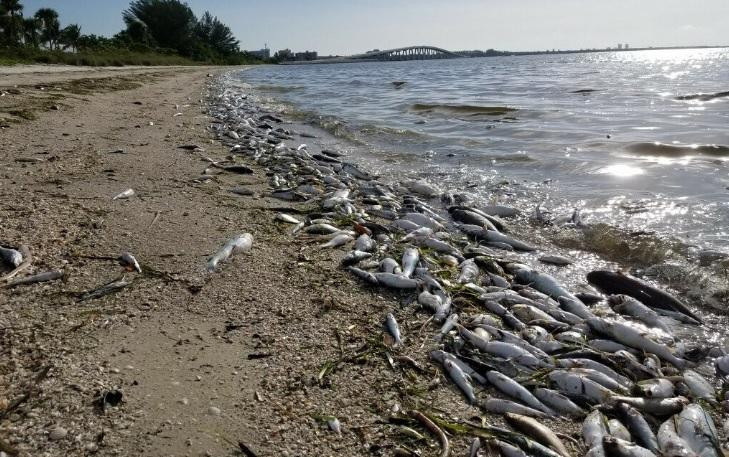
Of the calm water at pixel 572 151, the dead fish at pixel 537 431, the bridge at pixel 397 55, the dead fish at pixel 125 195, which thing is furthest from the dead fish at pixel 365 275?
the bridge at pixel 397 55

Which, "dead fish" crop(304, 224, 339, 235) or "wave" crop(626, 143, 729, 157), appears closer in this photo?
"dead fish" crop(304, 224, 339, 235)

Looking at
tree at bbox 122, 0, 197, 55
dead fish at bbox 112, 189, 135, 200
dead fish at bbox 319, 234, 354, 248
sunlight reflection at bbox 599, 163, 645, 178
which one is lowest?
dead fish at bbox 319, 234, 354, 248

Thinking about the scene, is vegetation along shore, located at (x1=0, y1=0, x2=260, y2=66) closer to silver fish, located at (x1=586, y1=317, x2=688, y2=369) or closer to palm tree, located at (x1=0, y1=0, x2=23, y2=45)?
palm tree, located at (x1=0, y1=0, x2=23, y2=45)

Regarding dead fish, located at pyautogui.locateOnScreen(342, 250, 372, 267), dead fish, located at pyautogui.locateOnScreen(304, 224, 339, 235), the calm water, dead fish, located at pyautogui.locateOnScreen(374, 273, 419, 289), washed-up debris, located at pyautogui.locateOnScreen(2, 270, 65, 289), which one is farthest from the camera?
the calm water

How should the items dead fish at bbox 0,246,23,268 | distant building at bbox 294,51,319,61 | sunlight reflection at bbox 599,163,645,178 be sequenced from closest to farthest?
dead fish at bbox 0,246,23,268, sunlight reflection at bbox 599,163,645,178, distant building at bbox 294,51,319,61

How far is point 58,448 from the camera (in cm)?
209

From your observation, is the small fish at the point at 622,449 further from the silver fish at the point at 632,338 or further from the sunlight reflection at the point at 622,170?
the sunlight reflection at the point at 622,170

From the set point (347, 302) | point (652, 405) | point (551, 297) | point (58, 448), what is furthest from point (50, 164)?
point (652, 405)

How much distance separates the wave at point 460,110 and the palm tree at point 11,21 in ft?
130

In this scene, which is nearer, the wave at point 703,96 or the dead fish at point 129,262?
the dead fish at point 129,262

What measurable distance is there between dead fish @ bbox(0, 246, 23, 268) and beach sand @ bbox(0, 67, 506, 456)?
0.47ft

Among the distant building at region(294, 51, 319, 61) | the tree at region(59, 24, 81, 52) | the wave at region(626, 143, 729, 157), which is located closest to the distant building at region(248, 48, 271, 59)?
the distant building at region(294, 51, 319, 61)

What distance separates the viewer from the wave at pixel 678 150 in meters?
10.2

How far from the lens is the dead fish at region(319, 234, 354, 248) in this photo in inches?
193
